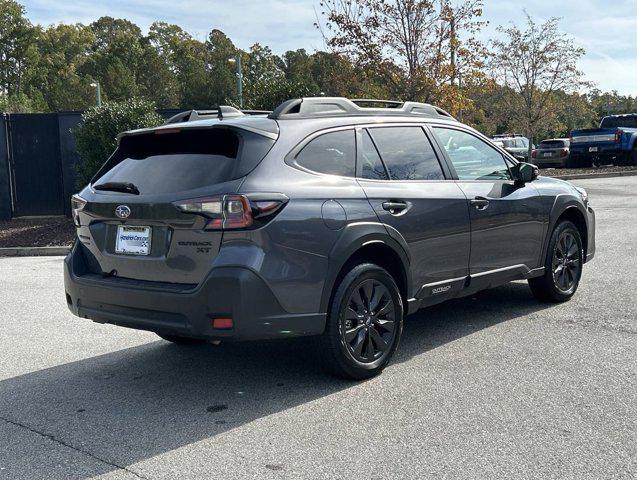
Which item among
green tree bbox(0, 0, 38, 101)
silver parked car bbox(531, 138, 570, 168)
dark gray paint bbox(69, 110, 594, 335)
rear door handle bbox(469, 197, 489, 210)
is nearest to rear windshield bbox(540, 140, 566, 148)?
silver parked car bbox(531, 138, 570, 168)

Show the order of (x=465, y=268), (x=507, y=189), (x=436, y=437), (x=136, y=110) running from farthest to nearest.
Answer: (x=136, y=110), (x=507, y=189), (x=465, y=268), (x=436, y=437)

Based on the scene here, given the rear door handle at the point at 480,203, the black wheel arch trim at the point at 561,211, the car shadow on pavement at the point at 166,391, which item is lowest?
the car shadow on pavement at the point at 166,391

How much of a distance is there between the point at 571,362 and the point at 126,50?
84945 millimetres

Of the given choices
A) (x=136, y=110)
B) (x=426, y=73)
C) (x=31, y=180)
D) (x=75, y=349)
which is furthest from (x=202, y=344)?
(x=426, y=73)

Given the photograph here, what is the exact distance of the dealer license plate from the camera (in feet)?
14.3

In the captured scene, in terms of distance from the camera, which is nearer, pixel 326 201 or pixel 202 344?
pixel 326 201

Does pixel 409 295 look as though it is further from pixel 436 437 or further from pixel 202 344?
pixel 202 344

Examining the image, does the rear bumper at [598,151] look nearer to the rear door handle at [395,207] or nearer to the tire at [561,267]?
the tire at [561,267]

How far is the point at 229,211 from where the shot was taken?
4031 mm

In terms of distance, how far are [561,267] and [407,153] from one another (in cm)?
231

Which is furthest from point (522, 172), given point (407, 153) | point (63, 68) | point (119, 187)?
point (63, 68)

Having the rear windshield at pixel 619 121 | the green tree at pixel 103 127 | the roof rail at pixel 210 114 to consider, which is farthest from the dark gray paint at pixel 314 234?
the rear windshield at pixel 619 121

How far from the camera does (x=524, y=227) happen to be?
19.8 feet

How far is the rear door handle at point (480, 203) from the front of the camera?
550 cm
